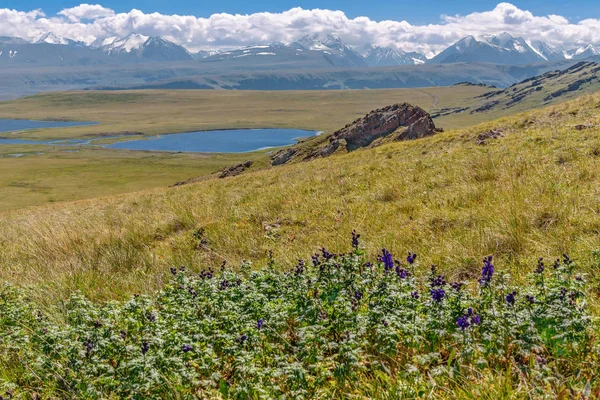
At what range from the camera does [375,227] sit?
25.9 feet

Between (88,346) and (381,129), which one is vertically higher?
(381,129)

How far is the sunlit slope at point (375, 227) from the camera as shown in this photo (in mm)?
5973

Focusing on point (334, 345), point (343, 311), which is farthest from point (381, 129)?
point (334, 345)

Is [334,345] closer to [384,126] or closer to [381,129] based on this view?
[381,129]

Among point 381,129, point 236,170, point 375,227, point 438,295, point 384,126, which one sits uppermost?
point 384,126

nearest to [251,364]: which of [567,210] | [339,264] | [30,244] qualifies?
[339,264]

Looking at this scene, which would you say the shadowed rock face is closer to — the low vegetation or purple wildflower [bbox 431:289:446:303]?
the low vegetation

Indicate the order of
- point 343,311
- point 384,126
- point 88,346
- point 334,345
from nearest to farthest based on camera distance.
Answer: point 334,345 → point 88,346 → point 343,311 → point 384,126

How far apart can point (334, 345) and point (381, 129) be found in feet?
171

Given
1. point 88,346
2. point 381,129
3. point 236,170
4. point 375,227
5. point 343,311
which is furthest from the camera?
point 236,170

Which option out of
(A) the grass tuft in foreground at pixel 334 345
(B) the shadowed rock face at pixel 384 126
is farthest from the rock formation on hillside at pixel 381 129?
(A) the grass tuft in foreground at pixel 334 345

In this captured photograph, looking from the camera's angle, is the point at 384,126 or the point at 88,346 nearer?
the point at 88,346

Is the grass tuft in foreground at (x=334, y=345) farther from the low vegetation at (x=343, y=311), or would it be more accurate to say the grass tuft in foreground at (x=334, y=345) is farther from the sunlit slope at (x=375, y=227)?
the sunlit slope at (x=375, y=227)

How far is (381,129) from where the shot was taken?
53562 millimetres
